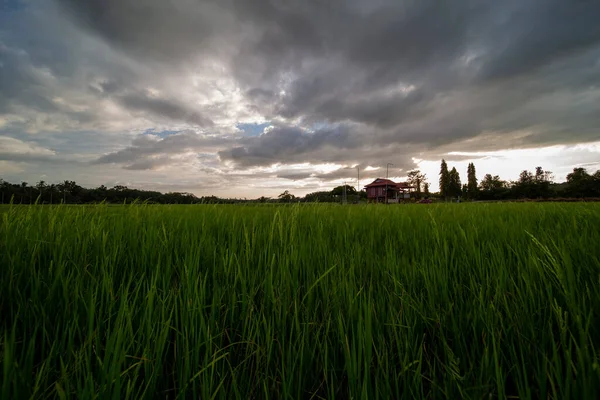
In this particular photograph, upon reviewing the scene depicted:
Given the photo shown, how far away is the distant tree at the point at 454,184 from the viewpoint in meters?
91.1

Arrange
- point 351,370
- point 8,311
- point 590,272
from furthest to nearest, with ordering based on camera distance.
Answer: point 590,272
point 8,311
point 351,370

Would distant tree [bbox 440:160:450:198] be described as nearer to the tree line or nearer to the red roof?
the tree line

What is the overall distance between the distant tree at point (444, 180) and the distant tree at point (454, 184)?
74 centimetres

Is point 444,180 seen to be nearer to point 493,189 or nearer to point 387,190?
point 493,189

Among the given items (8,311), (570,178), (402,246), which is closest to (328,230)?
(402,246)

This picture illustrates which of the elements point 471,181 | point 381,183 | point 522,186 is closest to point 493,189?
point 522,186

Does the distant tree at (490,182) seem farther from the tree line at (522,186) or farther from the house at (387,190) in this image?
the house at (387,190)

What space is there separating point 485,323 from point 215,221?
2.49 meters

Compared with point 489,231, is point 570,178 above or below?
above

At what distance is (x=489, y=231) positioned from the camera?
2596 mm

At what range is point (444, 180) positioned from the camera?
9331 centimetres

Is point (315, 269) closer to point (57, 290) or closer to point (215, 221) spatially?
point (57, 290)

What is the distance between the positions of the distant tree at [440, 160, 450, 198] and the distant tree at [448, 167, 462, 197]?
2.44 ft

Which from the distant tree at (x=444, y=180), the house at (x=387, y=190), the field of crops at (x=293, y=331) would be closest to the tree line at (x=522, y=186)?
the distant tree at (x=444, y=180)
